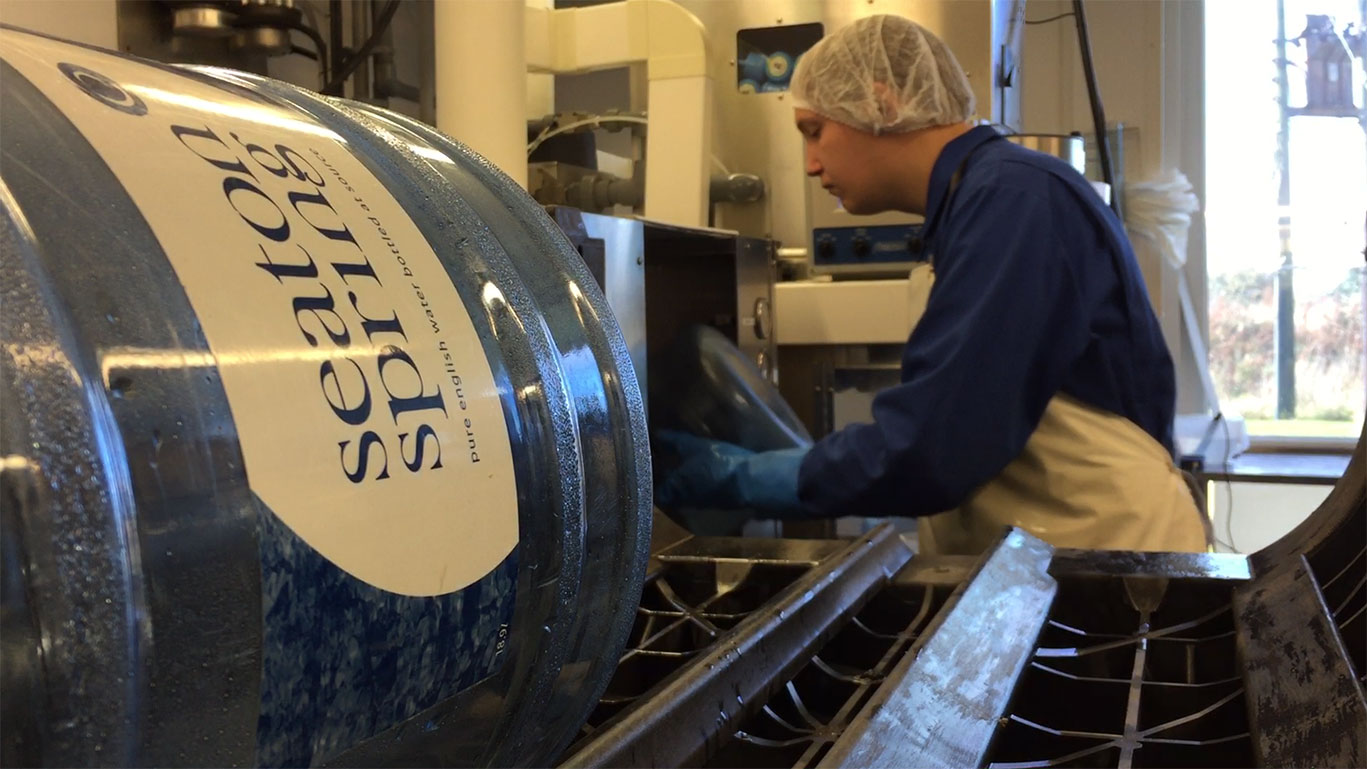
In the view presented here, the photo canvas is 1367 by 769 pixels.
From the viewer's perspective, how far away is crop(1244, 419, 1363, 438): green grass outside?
2.97 m

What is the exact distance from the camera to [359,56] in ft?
4.91

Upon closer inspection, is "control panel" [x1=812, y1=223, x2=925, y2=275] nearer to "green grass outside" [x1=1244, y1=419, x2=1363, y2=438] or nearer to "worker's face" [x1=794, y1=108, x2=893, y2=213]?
"worker's face" [x1=794, y1=108, x2=893, y2=213]

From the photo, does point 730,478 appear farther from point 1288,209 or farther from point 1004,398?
point 1288,209

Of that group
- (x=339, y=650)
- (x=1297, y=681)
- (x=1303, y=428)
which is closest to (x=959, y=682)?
(x=1297, y=681)

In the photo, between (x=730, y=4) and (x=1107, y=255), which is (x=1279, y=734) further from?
(x=730, y=4)

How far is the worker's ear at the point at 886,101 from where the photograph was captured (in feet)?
5.37

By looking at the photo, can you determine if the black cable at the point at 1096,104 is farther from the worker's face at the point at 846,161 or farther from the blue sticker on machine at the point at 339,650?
the blue sticker on machine at the point at 339,650

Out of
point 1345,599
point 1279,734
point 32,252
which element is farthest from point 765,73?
point 32,252

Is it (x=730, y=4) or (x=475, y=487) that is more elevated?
(x=730, y=4)

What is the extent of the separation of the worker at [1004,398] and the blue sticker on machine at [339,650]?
3.47ft

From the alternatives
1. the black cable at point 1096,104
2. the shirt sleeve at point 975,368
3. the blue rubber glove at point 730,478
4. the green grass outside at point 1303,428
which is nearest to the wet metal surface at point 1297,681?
the shirt sleeve at point 975,368

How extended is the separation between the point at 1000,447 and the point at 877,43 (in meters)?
0.63

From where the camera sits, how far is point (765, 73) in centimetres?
208

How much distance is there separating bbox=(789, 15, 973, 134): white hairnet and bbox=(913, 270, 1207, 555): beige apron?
481mm
